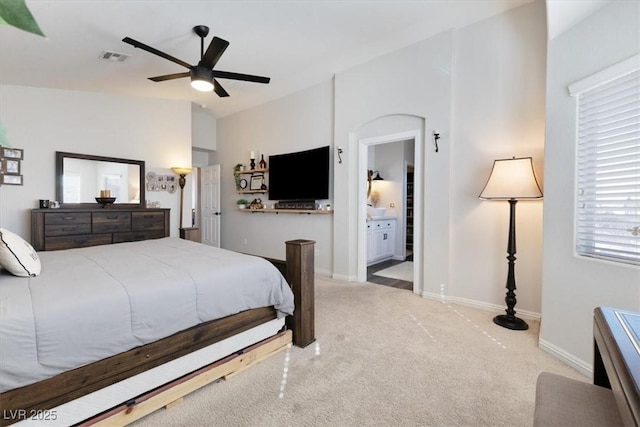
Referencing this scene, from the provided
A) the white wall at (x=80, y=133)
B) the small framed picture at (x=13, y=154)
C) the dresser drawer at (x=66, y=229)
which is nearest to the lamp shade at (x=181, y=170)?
the white wall at (x=80, y=133)

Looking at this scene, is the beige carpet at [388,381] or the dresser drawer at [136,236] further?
the dresser drawer at [136,236]

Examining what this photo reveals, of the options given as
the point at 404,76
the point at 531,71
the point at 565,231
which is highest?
the point at 404,76

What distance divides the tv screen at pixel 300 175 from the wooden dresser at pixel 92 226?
1.83 m

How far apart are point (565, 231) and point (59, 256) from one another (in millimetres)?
3775

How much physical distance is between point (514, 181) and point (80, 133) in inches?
219

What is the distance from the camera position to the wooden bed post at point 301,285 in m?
2.32

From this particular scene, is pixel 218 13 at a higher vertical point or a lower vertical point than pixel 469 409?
higher

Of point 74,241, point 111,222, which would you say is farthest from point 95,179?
point 74,241

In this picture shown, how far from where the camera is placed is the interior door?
21.8ft

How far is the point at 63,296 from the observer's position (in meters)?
1.44

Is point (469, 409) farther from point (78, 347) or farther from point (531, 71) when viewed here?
point (531, 71)

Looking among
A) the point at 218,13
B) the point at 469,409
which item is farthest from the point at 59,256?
the point at 469,409

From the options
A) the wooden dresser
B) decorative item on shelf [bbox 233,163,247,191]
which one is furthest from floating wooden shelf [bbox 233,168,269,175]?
the wooden dresser

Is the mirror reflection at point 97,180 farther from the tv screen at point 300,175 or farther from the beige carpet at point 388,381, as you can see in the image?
the beige carpet at point 388,381
